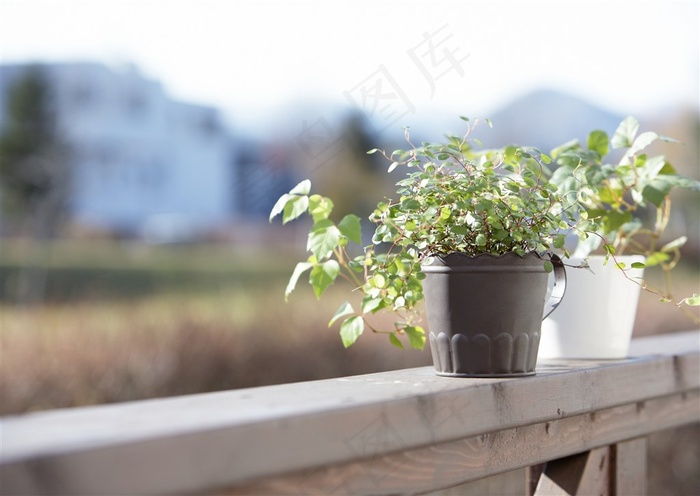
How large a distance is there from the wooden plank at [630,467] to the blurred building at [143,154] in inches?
907

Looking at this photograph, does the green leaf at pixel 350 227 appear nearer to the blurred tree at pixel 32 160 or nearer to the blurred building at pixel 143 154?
the blurred tree at pixel 32 160

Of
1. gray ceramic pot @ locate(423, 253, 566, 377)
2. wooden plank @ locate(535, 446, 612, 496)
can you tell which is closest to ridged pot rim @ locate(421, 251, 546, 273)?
gray ceramic pot @ locate(423, 253, 566, 377)

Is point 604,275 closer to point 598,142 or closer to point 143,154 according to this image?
point 598,142

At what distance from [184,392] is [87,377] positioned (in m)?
0.33

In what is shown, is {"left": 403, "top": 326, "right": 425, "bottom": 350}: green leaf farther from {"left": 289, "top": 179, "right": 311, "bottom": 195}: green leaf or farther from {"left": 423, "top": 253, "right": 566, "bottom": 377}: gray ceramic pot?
{"left": 289, "top": 179, "right": 311, "bottom": 195}: green leaf

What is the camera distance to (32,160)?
2152 cm

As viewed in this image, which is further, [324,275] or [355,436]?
[324,275]

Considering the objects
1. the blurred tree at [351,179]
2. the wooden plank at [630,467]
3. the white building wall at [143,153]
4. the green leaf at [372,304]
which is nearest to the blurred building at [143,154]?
the white building wall at [143,153]

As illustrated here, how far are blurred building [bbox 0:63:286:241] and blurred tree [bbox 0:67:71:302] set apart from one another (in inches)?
31.8

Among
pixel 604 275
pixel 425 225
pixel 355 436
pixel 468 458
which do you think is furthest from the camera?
pixel 604 275

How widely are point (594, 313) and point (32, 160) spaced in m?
22.3

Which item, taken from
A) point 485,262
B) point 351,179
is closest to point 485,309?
point 485,262

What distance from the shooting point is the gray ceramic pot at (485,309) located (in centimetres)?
96

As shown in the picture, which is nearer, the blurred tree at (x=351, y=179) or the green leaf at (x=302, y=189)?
the green leaf at (x=302, y=189)
